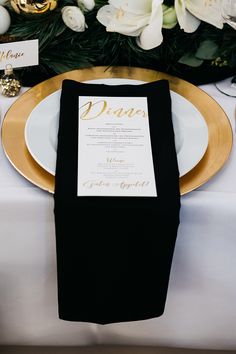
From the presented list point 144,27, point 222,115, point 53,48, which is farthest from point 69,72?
point 222,115

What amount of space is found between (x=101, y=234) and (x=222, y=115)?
29 centimetres

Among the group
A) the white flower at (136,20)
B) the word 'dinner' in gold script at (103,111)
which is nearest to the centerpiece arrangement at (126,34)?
the white flower at (136,20)

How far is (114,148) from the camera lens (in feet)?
2.08

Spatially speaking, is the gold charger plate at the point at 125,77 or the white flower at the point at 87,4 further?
the white flower at the point at 87,4

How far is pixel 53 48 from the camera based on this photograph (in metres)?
0.79

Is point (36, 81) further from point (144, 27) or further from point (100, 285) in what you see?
point (100, 285)

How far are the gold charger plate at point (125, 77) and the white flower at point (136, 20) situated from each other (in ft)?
0.30

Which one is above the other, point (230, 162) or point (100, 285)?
point (230, 162)

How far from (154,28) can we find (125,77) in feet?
0.38

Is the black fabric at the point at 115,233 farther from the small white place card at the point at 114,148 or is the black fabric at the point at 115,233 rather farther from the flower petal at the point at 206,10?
the flower petal at the point at 206,10

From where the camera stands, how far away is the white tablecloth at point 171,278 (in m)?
0.63

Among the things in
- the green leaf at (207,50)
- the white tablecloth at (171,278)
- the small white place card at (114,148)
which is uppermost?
the green leaf at (207,50)

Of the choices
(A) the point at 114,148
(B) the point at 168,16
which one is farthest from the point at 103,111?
(B) the point at 168,16

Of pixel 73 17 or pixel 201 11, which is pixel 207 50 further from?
pixel 73 17
